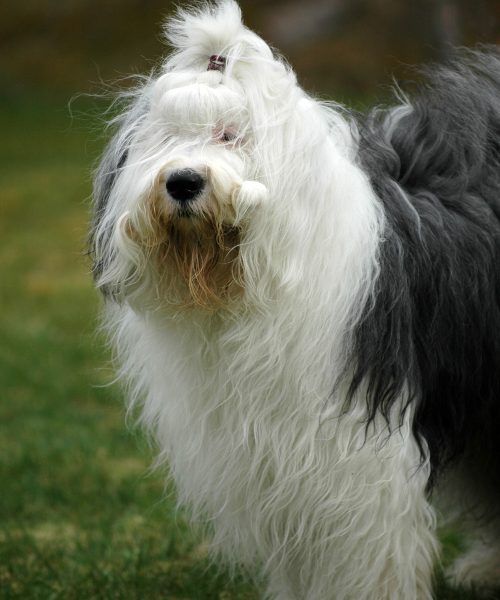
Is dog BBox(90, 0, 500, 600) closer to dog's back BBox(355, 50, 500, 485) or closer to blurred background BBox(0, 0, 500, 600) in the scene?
dog's back BBox(355, 50, 500, 485)

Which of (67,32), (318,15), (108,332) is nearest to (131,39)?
(67,32)

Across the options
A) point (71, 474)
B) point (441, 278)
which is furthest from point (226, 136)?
point (71, 474)

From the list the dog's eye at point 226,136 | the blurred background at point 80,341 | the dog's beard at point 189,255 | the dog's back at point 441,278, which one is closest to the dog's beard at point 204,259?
the dog's beard at point 189,255

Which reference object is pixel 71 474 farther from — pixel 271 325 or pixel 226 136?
pixel 226 136

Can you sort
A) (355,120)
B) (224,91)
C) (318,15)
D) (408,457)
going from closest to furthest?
(224,91) → (408,457) → (355,120) → (318,15)

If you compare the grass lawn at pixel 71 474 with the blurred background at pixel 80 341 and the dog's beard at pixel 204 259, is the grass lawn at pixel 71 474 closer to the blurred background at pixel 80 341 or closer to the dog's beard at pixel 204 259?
the blurred background at pixel 80 341

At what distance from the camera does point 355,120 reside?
11.4ft

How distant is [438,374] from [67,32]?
56.1 feet

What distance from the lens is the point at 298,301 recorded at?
10.0 feet

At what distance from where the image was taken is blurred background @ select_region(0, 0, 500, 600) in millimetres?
4309

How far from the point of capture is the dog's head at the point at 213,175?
288cm

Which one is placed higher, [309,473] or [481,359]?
[481,359]

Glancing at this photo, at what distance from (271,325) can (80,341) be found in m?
4.86

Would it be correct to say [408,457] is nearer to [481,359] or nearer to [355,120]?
[481,359]
